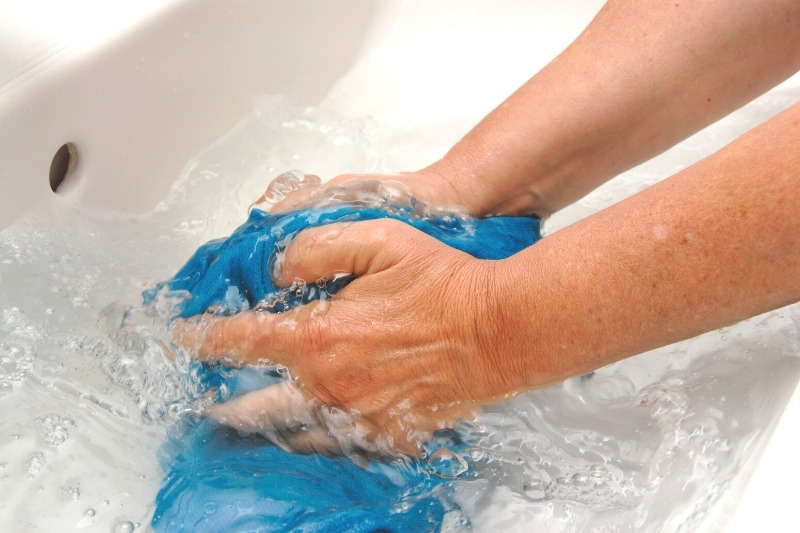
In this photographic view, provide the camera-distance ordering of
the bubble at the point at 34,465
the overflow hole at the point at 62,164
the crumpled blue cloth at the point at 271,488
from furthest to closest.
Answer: the overflow hole at the point at 62,164
the bubble at the point at 34,465
the crumpled blue cloth at the point at 271,488

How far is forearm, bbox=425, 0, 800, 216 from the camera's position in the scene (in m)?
0.83

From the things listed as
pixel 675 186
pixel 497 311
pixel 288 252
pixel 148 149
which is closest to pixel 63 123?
pixel 148 149

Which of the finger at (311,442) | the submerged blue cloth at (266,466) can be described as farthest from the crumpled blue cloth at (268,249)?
the finger at (311,442)

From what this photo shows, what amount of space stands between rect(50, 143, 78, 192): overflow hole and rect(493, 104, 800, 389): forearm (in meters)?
0.69

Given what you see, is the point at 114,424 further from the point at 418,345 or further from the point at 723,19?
the point at 723,19

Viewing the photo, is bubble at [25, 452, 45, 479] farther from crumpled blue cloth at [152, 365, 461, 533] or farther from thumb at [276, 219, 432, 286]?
thumb at [276, 219, 432, 286]

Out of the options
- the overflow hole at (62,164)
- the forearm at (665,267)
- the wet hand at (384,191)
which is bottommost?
the forearm at (665,267)

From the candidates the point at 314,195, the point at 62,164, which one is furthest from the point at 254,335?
the point at 62,164

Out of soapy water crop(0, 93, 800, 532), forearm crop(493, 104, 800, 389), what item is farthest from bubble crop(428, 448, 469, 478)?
forearm crop(493, 104, 800, 389)

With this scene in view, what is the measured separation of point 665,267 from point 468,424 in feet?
0.96

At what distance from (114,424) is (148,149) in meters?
0.49

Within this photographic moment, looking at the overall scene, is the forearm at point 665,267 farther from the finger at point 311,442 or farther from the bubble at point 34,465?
the bubble at point 34,465

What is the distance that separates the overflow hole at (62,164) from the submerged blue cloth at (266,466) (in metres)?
0.30

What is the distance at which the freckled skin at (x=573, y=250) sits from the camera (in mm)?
586
